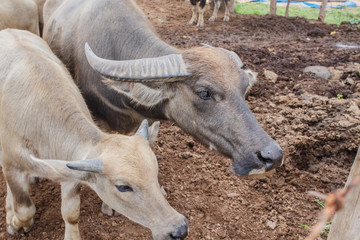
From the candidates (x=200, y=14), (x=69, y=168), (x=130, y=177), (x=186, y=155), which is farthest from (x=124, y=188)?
(x=200, y=14)

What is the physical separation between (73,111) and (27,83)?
2.02ft

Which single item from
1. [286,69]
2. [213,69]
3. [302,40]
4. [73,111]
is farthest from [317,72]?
[73,111]

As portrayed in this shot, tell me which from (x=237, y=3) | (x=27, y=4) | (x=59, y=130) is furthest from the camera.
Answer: (x=237, y=3)

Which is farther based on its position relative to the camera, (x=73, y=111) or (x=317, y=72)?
(x=317, y=72)

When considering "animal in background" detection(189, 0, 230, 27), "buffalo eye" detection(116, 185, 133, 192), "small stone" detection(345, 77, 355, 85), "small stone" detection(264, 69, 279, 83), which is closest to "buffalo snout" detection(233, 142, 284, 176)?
"buffalo eye" detection(116, 185, 133, 192)

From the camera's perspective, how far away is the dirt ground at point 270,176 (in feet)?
13.1

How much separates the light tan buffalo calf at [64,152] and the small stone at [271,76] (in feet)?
14.6

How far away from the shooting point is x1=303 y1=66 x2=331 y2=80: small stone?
7.25 meters

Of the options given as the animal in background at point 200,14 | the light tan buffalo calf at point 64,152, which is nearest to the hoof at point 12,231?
the light tan buffalo calf at point 64,152

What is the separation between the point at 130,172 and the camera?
8.65 feet

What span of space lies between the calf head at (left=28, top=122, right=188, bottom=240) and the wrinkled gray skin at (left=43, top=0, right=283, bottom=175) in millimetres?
766

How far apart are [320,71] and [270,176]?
3.69m

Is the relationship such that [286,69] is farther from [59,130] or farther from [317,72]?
[59,130]

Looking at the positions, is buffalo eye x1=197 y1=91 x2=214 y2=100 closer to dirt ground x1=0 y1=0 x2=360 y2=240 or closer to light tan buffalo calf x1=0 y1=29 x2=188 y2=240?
light tan buffalo calf x1=0 y1=29 x2=188 y2=240
